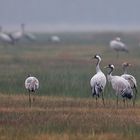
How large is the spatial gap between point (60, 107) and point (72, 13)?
384ft

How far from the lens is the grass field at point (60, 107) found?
19.7m

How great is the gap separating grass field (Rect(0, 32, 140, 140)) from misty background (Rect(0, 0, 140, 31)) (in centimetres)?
8890

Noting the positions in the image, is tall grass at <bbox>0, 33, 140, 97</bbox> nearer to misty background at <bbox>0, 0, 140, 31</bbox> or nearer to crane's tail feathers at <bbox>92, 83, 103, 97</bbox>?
crane's tail feathers at <bbox>92, 83, 103, 97</bbox>

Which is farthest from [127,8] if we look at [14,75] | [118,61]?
[14,75]

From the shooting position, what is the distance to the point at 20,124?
2077cm

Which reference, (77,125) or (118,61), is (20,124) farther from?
(118,61)

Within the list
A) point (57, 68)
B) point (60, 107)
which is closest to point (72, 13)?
point (57, 68)

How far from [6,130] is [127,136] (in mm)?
2848

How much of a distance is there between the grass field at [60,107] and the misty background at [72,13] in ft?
292

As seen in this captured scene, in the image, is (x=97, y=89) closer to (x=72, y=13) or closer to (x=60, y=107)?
(x=60, y=107)

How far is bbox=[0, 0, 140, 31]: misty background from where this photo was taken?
131 metres

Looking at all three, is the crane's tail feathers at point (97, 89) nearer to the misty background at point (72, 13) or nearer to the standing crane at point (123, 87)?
the standing crane at point (123, 87)

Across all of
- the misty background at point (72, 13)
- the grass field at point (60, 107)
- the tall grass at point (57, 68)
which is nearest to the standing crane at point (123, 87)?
the grass field at point (60, 107)

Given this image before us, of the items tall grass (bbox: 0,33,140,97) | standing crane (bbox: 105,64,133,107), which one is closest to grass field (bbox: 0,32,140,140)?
tall grass (bbox: 0,33,140,97)
